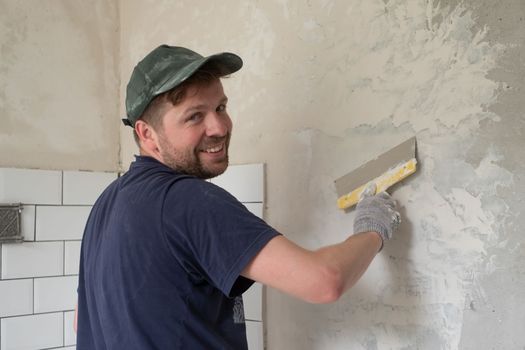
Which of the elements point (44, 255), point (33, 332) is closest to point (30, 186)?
point (44, 255)

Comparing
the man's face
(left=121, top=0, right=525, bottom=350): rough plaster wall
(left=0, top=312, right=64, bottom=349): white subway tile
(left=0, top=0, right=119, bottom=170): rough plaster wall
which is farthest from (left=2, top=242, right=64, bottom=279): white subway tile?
the man's face

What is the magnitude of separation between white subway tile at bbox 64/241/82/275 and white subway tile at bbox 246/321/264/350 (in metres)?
0.64

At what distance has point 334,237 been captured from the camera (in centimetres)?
108

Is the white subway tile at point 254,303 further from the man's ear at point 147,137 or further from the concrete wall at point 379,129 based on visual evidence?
the man's ear at point 147,137

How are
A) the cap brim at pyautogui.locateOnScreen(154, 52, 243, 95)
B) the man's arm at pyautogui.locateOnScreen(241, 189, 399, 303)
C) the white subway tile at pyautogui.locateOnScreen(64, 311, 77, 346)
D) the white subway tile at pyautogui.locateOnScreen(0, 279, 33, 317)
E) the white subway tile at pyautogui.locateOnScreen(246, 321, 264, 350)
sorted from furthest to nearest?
the white subway tile at pyautogui.locateOnScreen(64, 311, 77, 346)
the white subway tile at pyautogui.locateOnScreen(0, 279, 33, 317)
the white subway tile at pyautogui.locateOnScreen(246, 321, 264, 350)
the cap brim at pyautogui.locateOnScreen(154, 52, 243, 95)
the man's arm at pyautogui.locateOnScreen(241, 189, 399, 303)

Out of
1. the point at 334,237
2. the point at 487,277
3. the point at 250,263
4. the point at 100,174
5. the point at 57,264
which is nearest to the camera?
the point at 250,263

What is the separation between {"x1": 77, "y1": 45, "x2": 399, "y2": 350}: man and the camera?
2.42 ft

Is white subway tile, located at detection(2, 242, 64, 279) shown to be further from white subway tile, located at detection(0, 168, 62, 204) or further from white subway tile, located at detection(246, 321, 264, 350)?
white subway tile, located at detection(246, 321, 264, 350)

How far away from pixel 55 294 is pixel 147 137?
82cm

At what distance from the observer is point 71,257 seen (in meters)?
1.53

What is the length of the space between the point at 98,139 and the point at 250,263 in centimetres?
107

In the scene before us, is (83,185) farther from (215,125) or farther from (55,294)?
(215,125)

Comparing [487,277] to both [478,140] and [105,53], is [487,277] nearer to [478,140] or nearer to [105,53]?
[478,140]

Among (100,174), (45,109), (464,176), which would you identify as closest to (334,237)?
(464,176)
